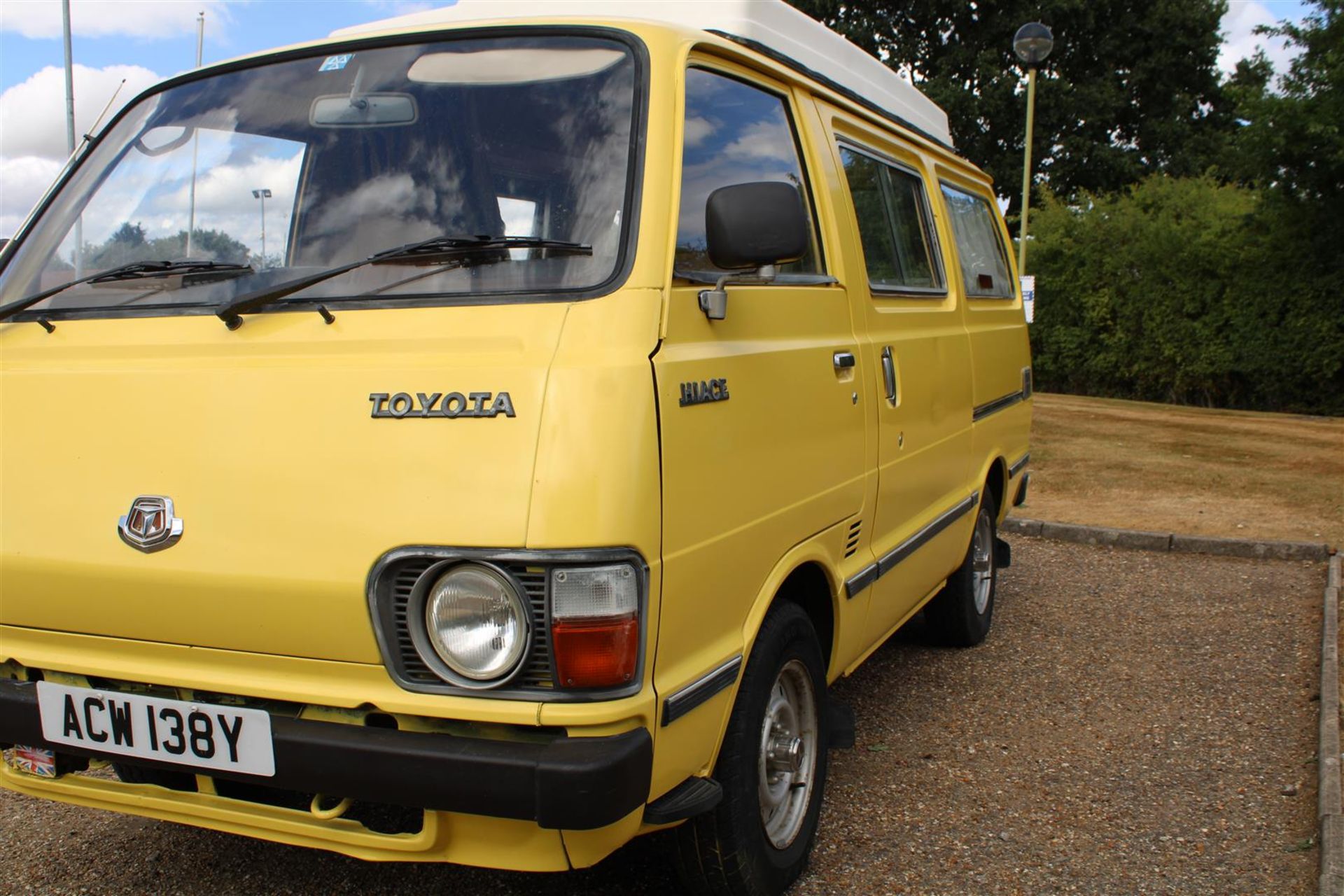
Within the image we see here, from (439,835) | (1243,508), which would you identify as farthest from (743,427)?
(1243,508)

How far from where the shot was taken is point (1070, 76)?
31.4m

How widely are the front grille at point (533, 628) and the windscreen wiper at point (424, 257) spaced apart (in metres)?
0.65

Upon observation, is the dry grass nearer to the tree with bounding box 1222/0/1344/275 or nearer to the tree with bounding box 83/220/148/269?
the tree with bounding box 1222/0/1344/275

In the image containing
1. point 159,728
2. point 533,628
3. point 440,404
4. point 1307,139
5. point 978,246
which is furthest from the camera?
point 1307,139

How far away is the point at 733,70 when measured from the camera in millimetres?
3121

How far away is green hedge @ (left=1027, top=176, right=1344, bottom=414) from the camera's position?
59.5ft

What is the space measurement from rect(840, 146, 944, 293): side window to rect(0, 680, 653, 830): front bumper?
2111 millimetres

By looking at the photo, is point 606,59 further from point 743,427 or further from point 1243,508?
point 1243,508

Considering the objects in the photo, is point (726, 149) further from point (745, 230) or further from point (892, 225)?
point (892, 225)

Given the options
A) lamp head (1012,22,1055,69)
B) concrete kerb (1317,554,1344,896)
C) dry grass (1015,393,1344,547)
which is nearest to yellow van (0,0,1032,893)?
concrete kerb (1317,554,1344,896)

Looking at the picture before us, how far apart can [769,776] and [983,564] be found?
2.95m

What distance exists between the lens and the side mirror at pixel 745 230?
266 cm

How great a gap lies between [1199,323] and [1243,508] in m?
11.6

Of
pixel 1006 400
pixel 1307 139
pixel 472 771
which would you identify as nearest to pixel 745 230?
pixel 472 771
